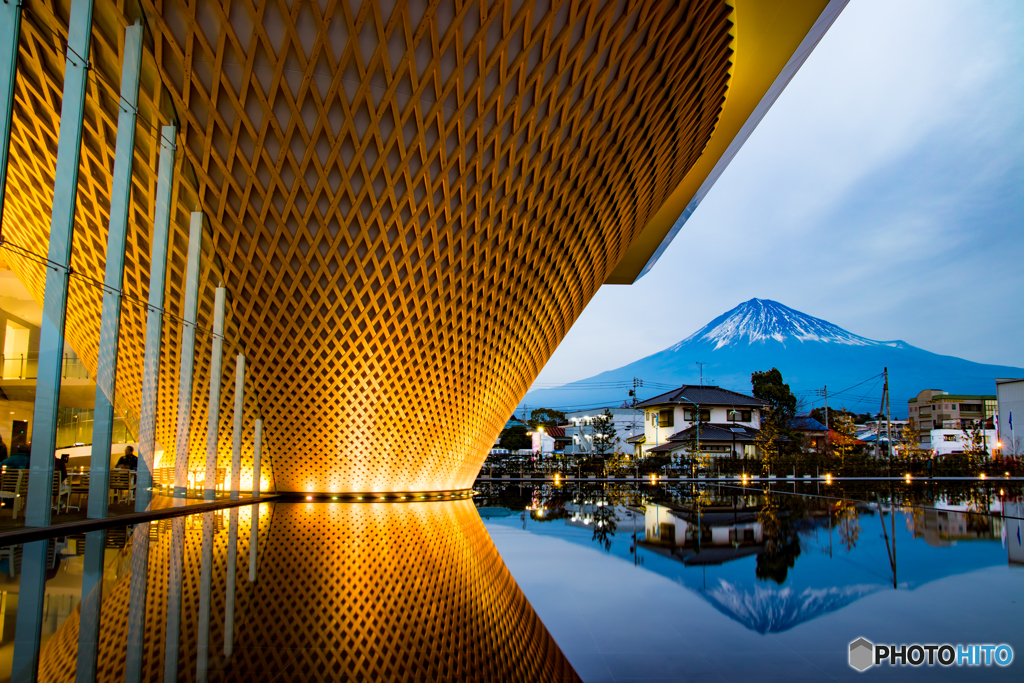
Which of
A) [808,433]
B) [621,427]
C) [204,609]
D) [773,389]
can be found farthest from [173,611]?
[773,389]

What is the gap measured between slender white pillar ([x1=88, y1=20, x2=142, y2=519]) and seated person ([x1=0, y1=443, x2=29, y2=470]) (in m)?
1.16

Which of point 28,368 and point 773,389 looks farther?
point 773,389

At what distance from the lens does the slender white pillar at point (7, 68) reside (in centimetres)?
597

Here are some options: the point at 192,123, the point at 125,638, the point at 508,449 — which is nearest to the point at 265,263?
the point at 192,123

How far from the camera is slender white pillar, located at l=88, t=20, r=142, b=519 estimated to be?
7.89 m

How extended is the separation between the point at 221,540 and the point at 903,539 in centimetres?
797

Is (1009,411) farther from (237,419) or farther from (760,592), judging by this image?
(760,592)

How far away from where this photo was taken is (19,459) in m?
8.27

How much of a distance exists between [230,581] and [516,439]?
1974 inches

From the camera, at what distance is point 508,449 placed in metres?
53.6

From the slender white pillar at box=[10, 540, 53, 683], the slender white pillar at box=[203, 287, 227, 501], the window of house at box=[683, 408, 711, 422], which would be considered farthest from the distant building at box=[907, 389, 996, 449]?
the slender white pillar at box=[10, 540, 53, 683]

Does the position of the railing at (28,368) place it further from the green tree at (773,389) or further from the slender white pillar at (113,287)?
the green tree at (773,389)

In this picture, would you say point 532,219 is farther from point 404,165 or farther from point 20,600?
point 20,600

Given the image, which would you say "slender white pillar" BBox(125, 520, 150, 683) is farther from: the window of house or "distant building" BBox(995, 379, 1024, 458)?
"distant building" BBox(995, 379, 1024, 458)
